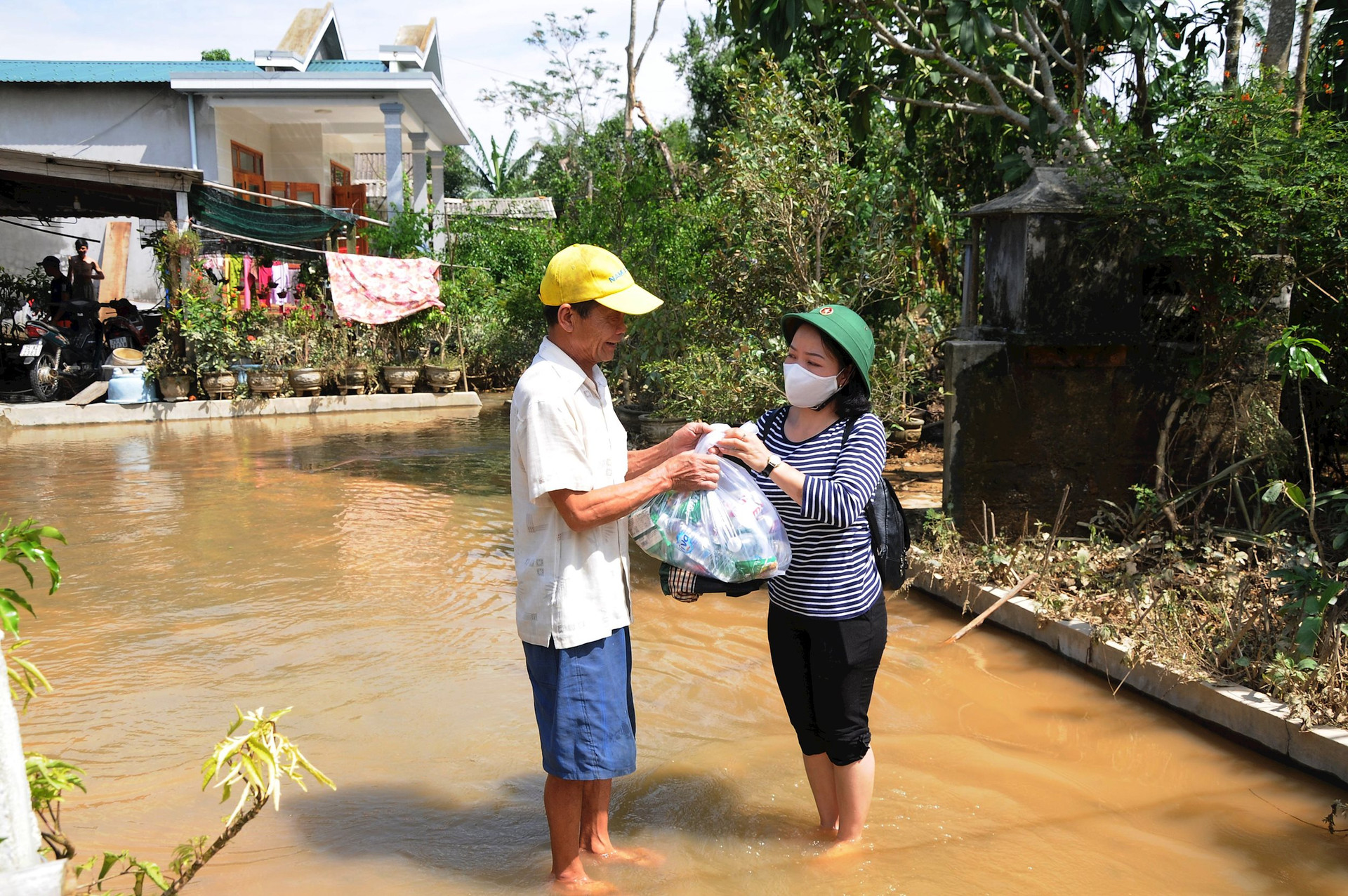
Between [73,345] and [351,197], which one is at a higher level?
[351,197]

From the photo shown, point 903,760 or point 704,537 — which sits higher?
point 704,537

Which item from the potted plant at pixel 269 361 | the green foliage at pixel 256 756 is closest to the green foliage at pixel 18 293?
the potted plant at pixel 269 361

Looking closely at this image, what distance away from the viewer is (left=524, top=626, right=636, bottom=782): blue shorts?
2.81m

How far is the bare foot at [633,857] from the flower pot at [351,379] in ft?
42.1

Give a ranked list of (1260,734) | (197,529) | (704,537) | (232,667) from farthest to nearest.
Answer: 1. (197,529)
2. (232,667)
3. (1260,734)
4. (704,537)

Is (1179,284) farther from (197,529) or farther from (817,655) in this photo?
(197,529)

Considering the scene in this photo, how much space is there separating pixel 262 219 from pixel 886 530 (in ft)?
47.9

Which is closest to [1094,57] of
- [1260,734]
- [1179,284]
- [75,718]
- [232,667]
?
[1179,284]

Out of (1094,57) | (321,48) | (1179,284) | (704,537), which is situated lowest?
(704,537)

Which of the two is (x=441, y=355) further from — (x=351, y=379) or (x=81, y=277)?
(x=81, y=277)

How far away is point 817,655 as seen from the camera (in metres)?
3.03

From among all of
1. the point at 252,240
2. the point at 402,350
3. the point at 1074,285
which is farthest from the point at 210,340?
the point at 1074,285

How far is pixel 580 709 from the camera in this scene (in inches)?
111

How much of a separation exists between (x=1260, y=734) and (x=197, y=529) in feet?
22.9
